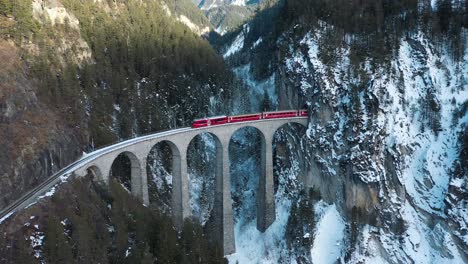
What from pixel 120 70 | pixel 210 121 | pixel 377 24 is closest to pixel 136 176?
pixel 210 121

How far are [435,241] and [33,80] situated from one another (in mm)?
60220

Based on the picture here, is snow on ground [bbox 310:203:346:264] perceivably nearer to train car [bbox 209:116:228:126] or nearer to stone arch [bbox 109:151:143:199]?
train car [bbox 209:116:228:126]

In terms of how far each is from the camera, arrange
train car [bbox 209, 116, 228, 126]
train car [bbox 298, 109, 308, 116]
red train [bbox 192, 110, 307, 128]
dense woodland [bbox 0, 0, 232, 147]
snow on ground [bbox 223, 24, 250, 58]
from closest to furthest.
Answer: red train [bbox 192, 110, 307, 128], train car [bbox 209, 116, 228, 126], dense woodland [bbox 0, 0, 232, 147], train car [bbox 298, 109, 308, 116], snow on ground [bbox 223, 24, 250, 58]

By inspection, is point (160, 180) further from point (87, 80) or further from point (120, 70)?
point (120, 70)

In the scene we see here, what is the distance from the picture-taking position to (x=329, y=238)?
202ft

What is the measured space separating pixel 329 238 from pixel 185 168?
79.8 feet

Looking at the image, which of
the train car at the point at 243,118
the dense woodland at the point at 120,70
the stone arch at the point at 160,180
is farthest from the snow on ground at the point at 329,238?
the dense woodland at the point at 120,70

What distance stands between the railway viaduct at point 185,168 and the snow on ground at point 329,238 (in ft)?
30.0

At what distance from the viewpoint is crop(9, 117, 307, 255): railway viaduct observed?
167ft

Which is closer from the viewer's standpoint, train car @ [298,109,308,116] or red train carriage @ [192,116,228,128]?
red train carriage @ [192,116,228,128]

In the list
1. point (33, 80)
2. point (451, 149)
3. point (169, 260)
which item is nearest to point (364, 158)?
point (451, 149)

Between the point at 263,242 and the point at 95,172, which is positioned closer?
the point at 95,172

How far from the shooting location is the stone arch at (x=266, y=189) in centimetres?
6588

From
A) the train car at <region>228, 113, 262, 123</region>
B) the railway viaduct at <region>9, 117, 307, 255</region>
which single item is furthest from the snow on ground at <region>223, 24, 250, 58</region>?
the railway viaduct at <region>9, 117, 307, 255</region>
